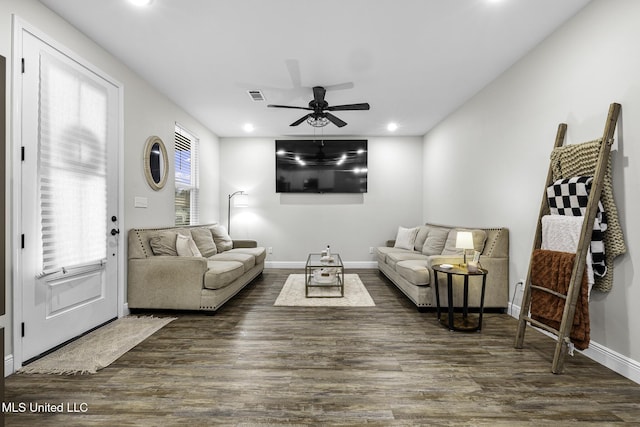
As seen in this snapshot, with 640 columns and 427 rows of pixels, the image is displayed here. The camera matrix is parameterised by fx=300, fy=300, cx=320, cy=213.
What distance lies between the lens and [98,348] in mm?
2451

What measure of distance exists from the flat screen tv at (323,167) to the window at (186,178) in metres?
1.53

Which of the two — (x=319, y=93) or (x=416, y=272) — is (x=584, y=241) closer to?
(x=416, y=272)

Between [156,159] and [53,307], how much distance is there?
2.03m

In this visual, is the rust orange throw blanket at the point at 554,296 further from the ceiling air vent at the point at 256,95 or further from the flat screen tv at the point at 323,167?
the flat screen tv at the point at 323,167

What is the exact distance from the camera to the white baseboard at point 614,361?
6.50 ft

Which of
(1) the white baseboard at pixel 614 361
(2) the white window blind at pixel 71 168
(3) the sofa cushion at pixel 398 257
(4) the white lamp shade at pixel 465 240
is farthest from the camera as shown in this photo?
(3) the sofa cushion at pixel 398 257

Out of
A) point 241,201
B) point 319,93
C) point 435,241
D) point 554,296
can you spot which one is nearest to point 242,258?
point 241,201

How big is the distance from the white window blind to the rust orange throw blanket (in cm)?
389

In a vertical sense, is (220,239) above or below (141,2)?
below

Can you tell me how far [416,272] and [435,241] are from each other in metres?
1.25

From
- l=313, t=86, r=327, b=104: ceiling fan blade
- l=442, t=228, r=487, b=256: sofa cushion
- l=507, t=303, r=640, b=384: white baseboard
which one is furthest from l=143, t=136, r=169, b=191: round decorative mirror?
l=507, t=303, r=640, b=384: white baseboard

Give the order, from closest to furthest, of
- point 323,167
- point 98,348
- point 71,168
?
point 98,348 < point 71,168 < point 323,167

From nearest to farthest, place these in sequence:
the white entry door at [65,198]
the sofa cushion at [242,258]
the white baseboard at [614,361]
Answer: the white baseboard at [614,361] < the white entry door at [65,198] < the sofa cushion at [242,258]

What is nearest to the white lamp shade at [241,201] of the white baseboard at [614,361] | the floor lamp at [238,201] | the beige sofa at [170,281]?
the floor lamp at [238,201]
